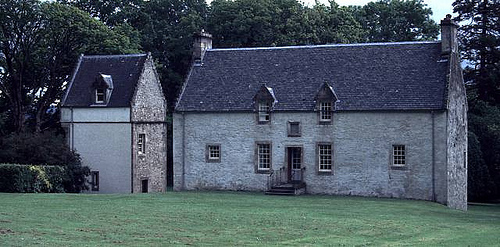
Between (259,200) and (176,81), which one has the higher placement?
(176,81)

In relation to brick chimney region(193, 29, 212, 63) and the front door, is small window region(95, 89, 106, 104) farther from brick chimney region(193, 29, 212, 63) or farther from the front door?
the front door

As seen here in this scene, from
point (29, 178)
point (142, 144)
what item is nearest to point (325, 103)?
point (142, 144)

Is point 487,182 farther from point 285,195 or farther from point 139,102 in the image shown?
point 139,102

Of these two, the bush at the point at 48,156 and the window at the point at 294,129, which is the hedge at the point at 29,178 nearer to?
the bush at the point at 48,156

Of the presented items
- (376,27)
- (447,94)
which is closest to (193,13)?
(376,27)

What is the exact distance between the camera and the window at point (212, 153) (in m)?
50.5

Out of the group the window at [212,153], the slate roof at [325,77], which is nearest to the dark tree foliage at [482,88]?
the slate roof at [325,77]

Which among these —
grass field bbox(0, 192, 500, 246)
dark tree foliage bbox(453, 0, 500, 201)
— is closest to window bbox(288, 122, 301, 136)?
grass field bbox(0, 192, 500, 246)

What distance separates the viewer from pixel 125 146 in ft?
168

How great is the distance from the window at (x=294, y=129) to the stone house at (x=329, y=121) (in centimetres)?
7

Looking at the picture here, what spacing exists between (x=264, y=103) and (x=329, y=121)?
14.5 ft

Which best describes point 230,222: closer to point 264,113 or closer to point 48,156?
point 264,113

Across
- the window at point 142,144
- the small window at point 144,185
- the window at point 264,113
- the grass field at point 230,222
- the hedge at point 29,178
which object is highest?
the window at point 264,113

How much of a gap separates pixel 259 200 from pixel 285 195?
4.66 m
